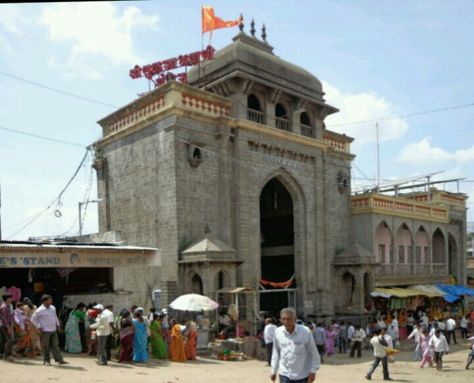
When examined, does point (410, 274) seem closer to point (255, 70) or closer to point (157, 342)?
point (255, 70)

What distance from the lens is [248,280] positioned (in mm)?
20453

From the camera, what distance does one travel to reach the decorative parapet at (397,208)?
2645 cm

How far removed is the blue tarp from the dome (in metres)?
13.2

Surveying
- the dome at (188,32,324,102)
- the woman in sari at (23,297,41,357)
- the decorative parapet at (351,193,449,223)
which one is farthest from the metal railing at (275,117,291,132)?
the woman in sari at (23,297,41,357)

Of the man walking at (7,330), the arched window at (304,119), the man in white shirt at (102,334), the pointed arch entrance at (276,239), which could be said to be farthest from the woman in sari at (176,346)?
the arched window at (304,119)

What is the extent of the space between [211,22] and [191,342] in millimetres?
13600

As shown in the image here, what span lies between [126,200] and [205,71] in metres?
6.32

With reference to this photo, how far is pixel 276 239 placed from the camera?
25734 millimetres

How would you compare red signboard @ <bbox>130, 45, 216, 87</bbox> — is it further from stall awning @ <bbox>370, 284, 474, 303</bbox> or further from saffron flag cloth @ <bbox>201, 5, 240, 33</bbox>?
stall awning @ <bbox>370, 284, 474, 303</bbox>

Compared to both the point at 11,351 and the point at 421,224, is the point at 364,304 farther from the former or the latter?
the point at 11,351

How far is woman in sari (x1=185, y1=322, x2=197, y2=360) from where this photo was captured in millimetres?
14727

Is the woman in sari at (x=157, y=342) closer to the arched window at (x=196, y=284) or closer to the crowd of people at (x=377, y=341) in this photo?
the crowd of people at (x=377, y=341)

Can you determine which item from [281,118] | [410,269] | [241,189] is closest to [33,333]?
[241,189]

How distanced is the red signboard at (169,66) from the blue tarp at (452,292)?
708 inches
